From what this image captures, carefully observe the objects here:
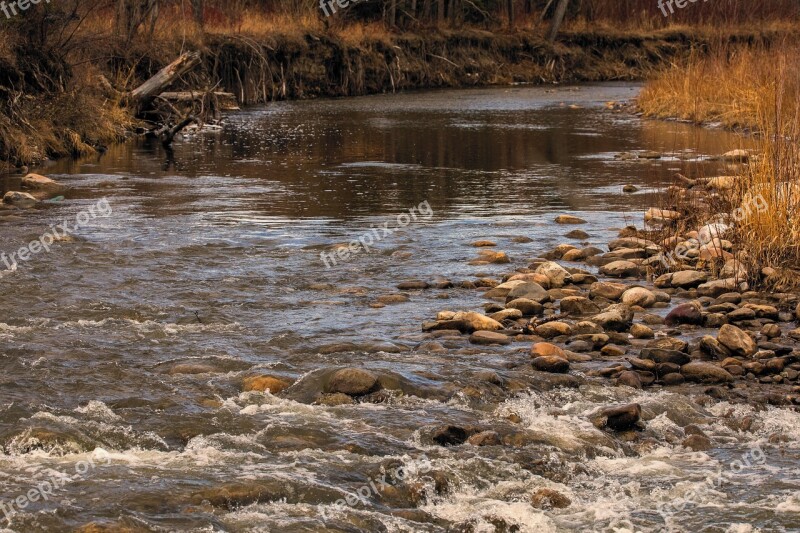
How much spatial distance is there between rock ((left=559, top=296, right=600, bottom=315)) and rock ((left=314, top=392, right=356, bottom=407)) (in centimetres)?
221

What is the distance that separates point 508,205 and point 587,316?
4925 millimetres

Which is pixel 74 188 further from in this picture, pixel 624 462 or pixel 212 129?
pixel 624 462

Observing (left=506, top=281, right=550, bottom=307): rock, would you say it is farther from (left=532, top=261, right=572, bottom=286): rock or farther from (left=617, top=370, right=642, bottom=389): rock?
(left=617, top=370, right=642, bottom=389): rock

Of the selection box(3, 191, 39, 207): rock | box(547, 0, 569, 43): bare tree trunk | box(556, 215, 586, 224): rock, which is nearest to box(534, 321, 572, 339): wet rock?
box(556, 215, 586, 224): rock

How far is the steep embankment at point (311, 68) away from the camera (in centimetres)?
1620

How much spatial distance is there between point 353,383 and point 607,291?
2602mm

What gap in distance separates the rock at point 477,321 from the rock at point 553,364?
2.75ft

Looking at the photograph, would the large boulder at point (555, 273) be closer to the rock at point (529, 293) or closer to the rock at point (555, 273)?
the rock at point (555, 273)

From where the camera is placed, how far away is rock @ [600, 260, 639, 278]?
8.52 m

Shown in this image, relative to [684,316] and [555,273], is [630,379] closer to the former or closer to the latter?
[684,316]

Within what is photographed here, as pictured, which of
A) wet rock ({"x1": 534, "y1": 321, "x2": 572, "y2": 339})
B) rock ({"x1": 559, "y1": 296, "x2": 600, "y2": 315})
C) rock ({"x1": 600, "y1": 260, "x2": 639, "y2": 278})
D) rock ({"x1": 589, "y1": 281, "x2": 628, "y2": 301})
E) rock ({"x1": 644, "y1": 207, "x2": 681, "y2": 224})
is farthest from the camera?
rock ({"x1": 644, "y1": 207, "x2": 681, "y2": 224})

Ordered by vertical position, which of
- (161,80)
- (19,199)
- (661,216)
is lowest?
(661,216)

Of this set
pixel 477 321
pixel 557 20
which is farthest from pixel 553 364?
pixel 557 20

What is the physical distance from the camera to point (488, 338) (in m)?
6.78
